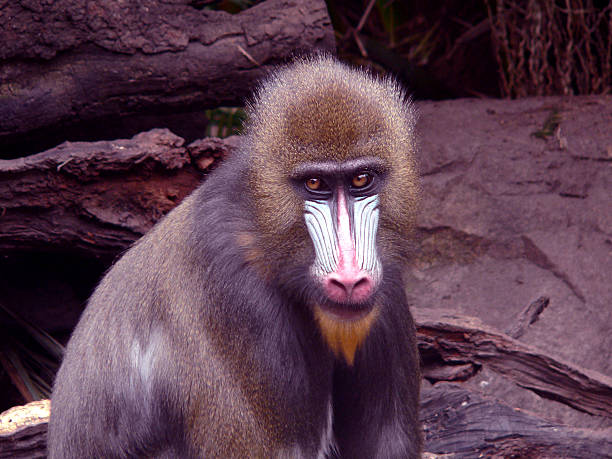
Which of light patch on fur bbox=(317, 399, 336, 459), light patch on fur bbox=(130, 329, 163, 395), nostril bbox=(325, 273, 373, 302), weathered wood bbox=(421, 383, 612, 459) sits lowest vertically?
weathered wood bbox=(421, 383, 612, 459)

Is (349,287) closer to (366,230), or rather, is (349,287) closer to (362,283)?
(362,283)

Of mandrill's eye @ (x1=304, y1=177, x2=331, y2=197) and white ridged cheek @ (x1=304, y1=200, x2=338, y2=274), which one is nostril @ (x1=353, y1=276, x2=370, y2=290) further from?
mandrill's eye @ (x1=304, y1=177, x2=331, y2=197)

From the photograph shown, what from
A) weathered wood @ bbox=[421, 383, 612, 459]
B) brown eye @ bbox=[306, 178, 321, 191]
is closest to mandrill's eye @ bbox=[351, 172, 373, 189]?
brown eye @ bbox=[306, 178, 321, 191]

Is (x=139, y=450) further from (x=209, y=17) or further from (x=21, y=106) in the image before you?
(x=209, y=17)

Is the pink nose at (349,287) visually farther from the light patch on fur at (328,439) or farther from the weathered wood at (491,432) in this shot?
the weathered wood at (491,432)

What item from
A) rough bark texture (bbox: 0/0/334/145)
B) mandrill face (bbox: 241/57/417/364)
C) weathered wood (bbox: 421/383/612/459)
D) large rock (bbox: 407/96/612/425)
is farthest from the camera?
large rock (bbox: 407/96/612/425)

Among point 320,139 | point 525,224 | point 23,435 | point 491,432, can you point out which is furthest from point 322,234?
point 525,224

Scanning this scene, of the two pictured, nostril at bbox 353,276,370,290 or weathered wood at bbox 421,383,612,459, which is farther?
weathered wood at bbox 421,383,612,459

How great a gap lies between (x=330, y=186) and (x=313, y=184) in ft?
0.20

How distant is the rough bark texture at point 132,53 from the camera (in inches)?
159

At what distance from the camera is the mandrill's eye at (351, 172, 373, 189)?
2.55 meters

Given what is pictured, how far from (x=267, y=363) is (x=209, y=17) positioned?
253 centimetres

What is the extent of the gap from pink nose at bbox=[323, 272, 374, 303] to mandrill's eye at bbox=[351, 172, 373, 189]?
1.20 feet

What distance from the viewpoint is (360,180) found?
255 cm
